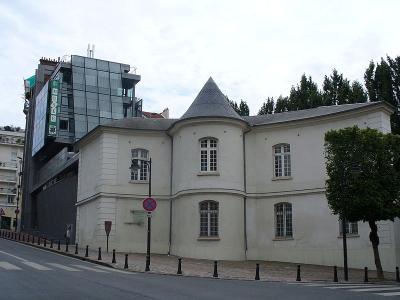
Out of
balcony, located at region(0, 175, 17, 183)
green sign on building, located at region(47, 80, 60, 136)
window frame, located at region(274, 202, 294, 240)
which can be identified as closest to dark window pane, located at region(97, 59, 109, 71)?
green sign on building, located at region(47, 80, 60, 136)

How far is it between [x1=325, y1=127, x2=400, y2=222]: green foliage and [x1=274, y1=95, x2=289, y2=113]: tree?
2318 centimetres

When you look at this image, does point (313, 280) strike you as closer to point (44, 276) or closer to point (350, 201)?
point (350, 201)

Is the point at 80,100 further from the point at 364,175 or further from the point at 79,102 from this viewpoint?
the point at 364,175

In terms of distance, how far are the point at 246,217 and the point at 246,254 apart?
213cm

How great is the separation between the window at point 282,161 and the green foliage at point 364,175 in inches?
296

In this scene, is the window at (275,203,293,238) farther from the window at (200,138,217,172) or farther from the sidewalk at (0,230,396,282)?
the window at (200,138,217,172)

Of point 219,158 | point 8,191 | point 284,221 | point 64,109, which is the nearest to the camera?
point 219,158

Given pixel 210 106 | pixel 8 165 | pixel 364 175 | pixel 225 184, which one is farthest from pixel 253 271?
pixel 8 165

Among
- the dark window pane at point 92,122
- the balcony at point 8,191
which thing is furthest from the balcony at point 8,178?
the dark window pane at point 92,122

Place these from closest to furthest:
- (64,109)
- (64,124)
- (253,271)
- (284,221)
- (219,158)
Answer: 1. (253,271)
2. (219,158)
3. (284,221)
4. (64,124)
5. (64,109)

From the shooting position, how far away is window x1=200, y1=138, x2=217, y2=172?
1188 inches

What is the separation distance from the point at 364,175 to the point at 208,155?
10.2 meters

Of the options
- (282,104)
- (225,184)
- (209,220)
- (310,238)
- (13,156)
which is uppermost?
(13,156)

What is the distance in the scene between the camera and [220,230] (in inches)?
1144
